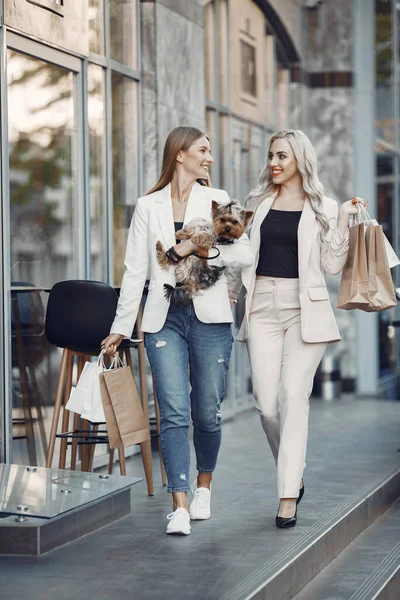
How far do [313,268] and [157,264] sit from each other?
31.1 inches

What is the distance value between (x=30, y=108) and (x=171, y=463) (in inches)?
101

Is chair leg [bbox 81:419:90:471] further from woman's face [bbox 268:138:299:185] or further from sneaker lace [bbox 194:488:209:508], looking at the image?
woman's face [bbox 268:138:299:185]

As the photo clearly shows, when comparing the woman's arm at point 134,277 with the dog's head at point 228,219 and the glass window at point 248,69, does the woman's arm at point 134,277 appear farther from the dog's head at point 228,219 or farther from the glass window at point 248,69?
the glass window at point 248,69

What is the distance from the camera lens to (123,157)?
311 inches

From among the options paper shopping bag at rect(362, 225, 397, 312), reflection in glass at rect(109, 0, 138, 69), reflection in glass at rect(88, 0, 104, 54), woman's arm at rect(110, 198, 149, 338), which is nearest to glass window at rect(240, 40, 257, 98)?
reflection in glass at rect(109, 0, 138, 69)

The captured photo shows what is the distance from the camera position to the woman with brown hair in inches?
207

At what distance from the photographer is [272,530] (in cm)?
536

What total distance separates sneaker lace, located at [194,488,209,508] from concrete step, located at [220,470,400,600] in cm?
56

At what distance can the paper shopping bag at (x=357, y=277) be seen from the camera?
5.46 metres

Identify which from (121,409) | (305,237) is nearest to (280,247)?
(305,237)

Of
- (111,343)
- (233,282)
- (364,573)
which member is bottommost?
(364,573)

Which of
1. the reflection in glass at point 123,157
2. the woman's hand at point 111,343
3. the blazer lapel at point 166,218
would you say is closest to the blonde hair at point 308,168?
the blazer lapel at point 166,218

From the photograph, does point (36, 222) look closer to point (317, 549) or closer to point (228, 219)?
point (228, 219)

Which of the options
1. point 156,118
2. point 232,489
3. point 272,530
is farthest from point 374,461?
point 156,118
